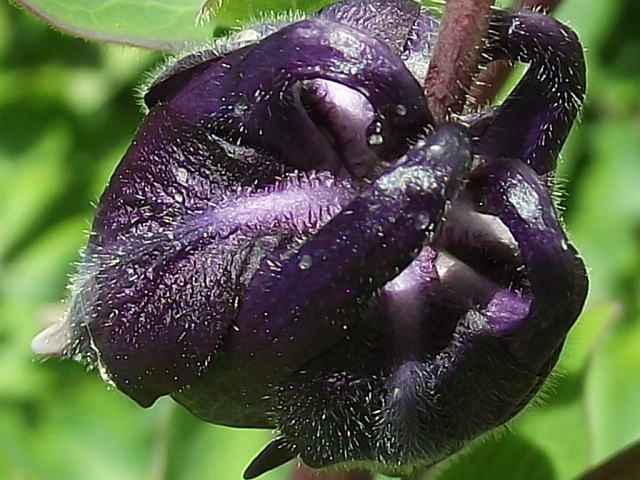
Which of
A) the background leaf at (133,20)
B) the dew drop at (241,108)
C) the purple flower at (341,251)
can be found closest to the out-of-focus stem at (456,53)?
the purple flower at (341,251)

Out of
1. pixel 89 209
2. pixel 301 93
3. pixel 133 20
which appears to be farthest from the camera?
pixel 89 209

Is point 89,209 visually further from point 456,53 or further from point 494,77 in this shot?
point 456,53

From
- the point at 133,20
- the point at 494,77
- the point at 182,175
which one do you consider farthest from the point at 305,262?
the point at 133,20

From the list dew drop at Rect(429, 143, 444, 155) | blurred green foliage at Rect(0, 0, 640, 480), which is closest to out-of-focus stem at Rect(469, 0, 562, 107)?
dew drop at Rect(429, 143, 444, 155)

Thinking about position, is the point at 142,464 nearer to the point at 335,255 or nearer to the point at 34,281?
the point at 34,281

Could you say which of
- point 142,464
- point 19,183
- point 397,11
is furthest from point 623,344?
point 397,11

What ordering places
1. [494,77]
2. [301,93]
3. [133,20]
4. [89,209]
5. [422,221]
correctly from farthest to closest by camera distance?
[89,209], [133,20], [494,77], [301,93], [422,221]

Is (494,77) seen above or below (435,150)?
below
